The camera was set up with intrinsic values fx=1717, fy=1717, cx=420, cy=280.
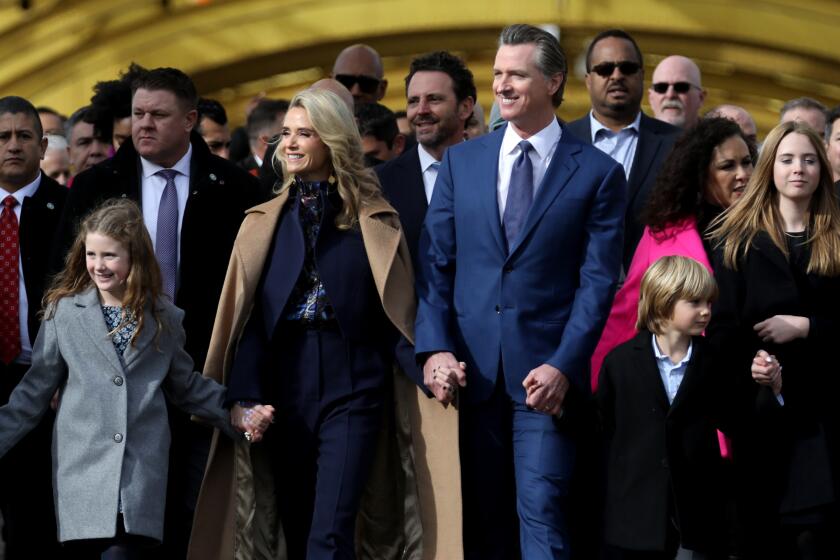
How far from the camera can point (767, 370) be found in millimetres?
7164

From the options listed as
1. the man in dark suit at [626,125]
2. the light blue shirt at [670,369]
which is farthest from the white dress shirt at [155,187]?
the light blue shirt at [670,369]

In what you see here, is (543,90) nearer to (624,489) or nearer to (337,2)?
(624,489)

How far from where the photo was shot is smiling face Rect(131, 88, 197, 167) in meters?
7.95

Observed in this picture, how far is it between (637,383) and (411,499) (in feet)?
3.53

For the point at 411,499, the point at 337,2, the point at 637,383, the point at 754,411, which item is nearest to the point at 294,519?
the point at 411,499

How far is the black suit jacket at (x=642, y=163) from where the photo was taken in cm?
827

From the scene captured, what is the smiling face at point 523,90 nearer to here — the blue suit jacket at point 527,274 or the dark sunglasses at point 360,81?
the blue suit jacket at point 527,274

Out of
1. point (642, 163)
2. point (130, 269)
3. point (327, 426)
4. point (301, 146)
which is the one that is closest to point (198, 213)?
point (130, 269)

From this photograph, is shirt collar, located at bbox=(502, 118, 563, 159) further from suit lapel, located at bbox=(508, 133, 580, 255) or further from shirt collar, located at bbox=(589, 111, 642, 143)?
shirt collar, located at bbox=(589, 111, 642, 143)

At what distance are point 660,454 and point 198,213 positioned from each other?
7.75ft

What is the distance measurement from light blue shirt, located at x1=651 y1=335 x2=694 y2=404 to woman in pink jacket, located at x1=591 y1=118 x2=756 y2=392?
1.32ft

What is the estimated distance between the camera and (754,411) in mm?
7258

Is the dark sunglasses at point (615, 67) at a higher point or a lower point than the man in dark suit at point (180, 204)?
higher

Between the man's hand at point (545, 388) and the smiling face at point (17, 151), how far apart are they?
9.32ft
